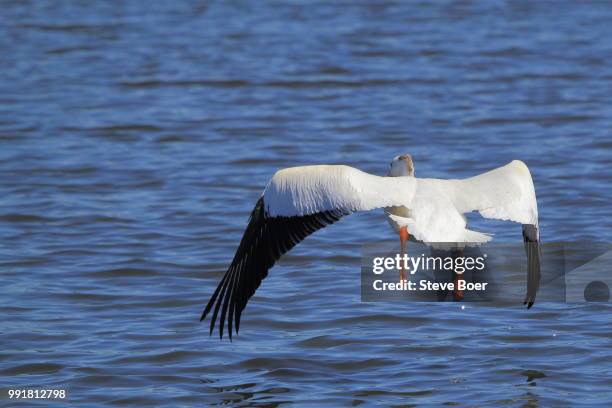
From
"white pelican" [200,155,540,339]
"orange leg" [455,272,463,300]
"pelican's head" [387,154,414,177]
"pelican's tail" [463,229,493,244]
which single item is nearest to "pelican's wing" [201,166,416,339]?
"white pelican" [200,155,540,339]

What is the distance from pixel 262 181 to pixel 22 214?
213cm

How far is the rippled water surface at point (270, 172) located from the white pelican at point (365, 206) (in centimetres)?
53

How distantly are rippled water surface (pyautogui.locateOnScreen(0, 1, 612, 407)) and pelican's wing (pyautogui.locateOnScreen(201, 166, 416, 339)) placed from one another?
392 millimetres

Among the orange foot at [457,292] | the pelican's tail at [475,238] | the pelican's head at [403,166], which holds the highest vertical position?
the pelican's head at [403,166]

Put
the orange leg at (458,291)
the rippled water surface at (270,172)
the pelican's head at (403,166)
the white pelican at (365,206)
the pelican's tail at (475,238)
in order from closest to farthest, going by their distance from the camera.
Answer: the pelican's tail at (475,238) → the white pelican at (365,206) → the rippled water surface at (270,172) → the pelican's head at (403,166) → the orange leg at (458,291)

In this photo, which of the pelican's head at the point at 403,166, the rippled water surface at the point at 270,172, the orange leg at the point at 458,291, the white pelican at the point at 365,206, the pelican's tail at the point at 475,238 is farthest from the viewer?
the orange leg at the point at 458,291

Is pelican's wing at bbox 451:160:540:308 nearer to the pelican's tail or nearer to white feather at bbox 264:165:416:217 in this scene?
the pelican's tail

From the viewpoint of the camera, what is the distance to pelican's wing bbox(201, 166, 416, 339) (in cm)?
634

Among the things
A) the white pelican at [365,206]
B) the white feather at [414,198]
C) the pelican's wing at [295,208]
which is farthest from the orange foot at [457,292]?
the pelican's wing at [295,208]

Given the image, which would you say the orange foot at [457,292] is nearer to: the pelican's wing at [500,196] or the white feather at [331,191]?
the pelican's wing at [500,196]

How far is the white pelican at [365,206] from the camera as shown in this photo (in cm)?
630

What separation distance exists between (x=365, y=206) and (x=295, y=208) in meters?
0.41

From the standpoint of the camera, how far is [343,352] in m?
6.86

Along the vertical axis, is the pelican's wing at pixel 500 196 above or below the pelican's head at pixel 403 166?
below
